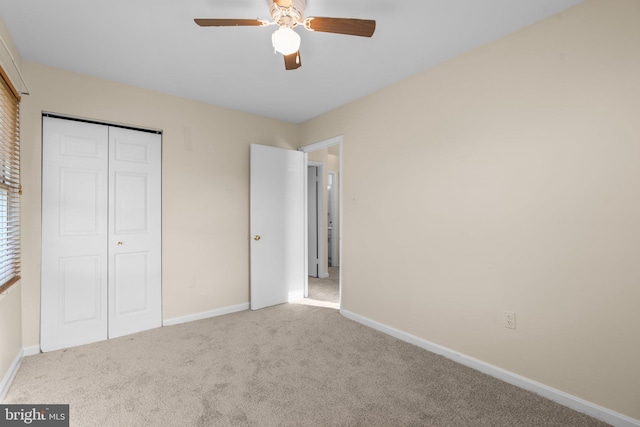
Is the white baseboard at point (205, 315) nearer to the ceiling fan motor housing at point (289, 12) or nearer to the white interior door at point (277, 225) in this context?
the white interior door at point (277, 225)

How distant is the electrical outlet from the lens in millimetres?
2174

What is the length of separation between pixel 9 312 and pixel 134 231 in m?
1.11

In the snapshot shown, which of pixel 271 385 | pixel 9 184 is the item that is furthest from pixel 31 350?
pixel 271 385

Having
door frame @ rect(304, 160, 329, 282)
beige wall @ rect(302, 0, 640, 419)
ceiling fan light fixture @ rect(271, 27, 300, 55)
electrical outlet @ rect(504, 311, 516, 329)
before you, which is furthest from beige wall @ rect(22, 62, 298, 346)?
electrical outlet @ rect(504, 311, 516, 329)

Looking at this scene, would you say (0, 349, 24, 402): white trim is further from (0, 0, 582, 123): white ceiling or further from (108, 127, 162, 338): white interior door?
(0, 0, 582, 123): white ceiling

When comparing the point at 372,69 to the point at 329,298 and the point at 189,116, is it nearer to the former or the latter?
the point at 189,116

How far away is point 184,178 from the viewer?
3414 mm

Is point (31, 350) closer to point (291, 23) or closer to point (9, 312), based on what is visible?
point (9, 312)

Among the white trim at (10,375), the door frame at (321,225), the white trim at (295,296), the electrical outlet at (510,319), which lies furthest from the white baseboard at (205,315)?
the electrical outlet at (510,319)

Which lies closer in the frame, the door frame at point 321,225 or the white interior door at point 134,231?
the white interior door at point 134,231

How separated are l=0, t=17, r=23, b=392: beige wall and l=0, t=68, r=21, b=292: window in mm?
113

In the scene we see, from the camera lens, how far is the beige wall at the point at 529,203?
68.8 inches

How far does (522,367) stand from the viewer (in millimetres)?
2123

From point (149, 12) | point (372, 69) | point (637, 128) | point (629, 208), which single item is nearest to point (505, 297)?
point (629, 208)
